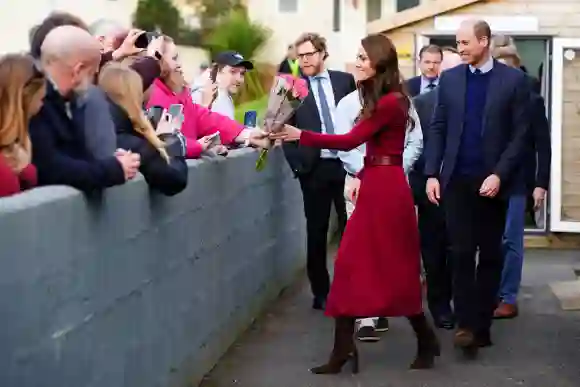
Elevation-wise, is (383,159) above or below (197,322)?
above

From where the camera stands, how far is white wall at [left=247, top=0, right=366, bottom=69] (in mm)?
44031

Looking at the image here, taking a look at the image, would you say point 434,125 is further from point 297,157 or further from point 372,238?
point 297,157

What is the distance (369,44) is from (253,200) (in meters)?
2.25

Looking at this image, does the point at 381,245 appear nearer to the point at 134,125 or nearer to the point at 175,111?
the point at 175,111

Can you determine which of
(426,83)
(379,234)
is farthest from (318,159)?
(379,234)

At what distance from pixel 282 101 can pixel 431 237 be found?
2.36 meters

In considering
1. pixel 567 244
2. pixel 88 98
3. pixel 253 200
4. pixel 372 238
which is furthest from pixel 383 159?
pixel 567 244

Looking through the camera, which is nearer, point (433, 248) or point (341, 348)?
point (341, 348)

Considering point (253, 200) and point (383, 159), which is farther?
point (253, 200)

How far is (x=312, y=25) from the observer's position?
160 feet

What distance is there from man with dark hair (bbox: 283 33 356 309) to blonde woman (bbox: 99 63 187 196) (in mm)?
4035

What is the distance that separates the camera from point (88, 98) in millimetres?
5684

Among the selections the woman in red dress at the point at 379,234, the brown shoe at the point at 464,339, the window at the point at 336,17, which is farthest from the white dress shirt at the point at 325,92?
the window at the point at 336,17

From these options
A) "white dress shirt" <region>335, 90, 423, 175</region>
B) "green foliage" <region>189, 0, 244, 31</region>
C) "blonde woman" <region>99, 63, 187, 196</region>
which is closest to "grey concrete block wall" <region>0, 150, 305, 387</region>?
"blonde woman" <region>99, 63, 187, 196</region>
